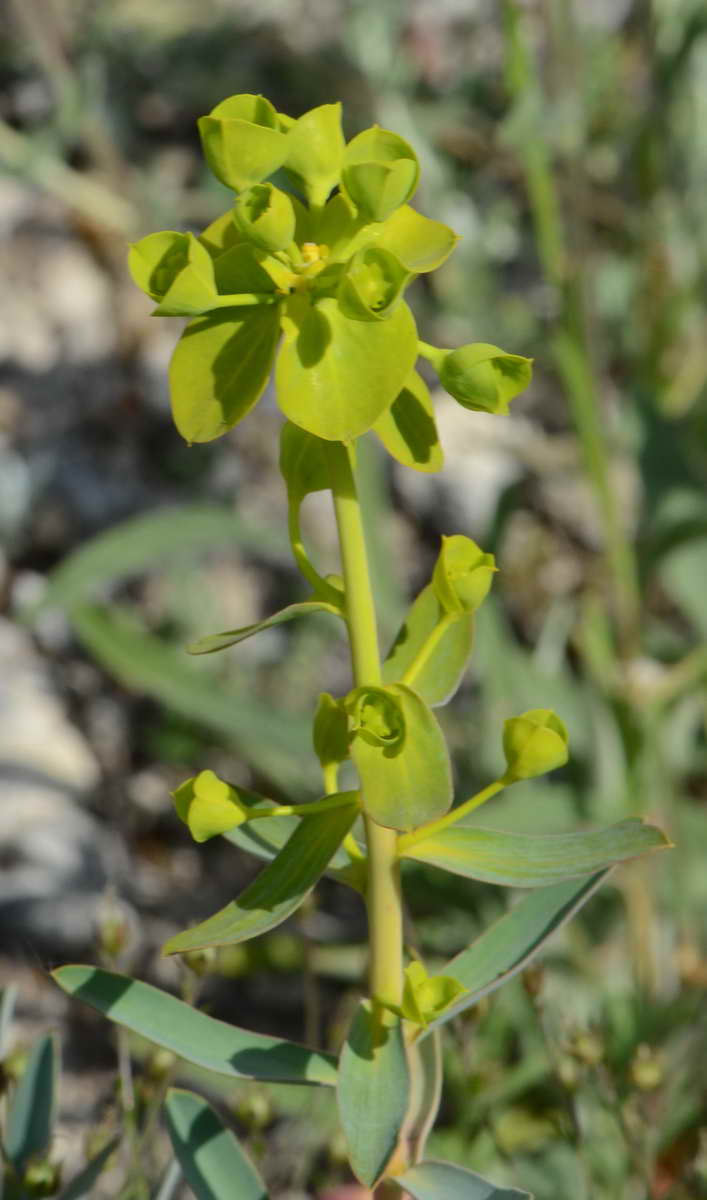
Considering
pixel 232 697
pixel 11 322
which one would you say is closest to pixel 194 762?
pixel 232 697

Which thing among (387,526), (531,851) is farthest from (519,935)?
(387,526)

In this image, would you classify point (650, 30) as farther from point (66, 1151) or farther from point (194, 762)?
point (66, 1151)

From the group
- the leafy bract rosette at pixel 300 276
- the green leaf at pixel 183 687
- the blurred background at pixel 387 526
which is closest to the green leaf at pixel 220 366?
the leafy bract rosette at pixel 300 276

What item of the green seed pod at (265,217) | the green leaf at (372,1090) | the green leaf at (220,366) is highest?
the green seed pod at (265,217)

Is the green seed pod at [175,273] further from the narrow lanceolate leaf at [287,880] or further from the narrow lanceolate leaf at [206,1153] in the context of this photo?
the narrow lanceolate leaf at [206,1153]

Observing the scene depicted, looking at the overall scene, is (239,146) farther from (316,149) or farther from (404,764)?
(404,764)

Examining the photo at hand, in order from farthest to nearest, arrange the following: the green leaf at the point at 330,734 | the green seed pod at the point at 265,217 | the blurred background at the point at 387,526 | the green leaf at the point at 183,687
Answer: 1. the green leaf at the point at 183,687
2. the blurred background at the point at 387,526
3. the green leaf at the point at 330,734
4. the green seed pod at the point at 265,217
